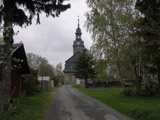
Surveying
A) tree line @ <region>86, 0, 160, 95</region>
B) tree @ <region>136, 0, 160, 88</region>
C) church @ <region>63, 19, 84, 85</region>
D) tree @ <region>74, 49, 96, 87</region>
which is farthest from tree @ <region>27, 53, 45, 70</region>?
tree @ <region>136, 0, 160, 88</region>

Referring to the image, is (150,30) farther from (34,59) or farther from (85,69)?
(34,59)

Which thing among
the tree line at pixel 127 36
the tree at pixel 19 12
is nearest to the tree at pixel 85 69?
the tree line at pixel 127 36

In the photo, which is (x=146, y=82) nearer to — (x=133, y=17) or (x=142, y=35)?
(x=142, y=35)

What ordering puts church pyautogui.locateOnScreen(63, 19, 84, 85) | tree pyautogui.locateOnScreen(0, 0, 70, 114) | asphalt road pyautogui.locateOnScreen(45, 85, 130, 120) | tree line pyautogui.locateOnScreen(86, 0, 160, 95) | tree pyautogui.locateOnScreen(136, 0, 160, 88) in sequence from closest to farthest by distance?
asphalt road pyautogui.locateOnScreen(45, 85, 130, 120) → tree pyautogui.locateOnScreen(0, 0, 70, 114) → tree pyautogui.locateOnScreen(136, 0, 160, 88) → tree line pyautogui.locateOnScreen(86, 0, 160, 95) → church pyautogui.locateOnScreen(63, 19, 84, 85)

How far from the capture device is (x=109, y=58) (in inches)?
671

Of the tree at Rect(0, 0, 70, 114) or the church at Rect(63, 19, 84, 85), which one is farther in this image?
the church at Rect(63, 19, 84, 85)

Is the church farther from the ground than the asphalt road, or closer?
farther from the ground

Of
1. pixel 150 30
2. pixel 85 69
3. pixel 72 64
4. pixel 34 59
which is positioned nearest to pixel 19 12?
pixel 150 30

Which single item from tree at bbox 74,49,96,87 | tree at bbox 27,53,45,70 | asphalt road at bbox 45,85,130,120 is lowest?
asphalt road at bbox 45,85,130,120

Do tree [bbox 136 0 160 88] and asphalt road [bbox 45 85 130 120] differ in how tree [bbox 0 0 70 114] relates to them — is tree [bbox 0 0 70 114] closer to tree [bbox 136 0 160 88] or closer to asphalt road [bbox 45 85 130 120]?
asphalt road [bbox 45 85 130 120]

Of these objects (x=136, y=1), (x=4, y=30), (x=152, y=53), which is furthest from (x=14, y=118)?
(x=136, y=1)

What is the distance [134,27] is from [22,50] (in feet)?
29.8

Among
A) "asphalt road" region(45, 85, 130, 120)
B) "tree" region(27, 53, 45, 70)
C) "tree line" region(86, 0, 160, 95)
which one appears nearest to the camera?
"asphalt road" region(45, 85, 130, 120)

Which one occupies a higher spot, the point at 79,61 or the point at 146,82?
the point at 79,61
